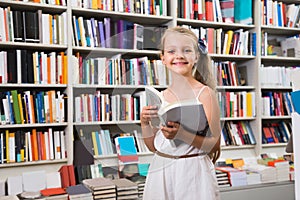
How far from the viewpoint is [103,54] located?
40.1 inches

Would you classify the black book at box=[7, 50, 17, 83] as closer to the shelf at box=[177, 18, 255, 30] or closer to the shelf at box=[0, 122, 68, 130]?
the shelf at box=[0, 122, 68, 130]

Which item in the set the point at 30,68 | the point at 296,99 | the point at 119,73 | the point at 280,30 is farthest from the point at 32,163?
the point at 280,30

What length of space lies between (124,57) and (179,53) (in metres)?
0.29

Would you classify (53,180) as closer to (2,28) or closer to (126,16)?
(2,28)

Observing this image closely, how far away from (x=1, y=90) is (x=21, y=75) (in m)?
0.18

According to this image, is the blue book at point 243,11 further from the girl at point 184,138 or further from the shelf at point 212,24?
the girl at point 184,138

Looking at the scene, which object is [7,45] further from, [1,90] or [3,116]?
[3,116]

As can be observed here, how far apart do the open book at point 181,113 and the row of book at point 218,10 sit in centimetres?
190

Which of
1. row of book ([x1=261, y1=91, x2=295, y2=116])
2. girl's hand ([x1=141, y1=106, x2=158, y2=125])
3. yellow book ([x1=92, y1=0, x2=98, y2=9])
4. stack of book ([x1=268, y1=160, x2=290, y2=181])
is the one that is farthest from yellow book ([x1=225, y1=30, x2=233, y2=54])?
girl's hand ([x1=141, y1=106, x2=158, y2=125])

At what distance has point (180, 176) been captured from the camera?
44.4 inches

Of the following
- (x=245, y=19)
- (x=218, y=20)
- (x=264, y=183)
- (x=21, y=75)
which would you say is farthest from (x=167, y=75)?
(x=245, y=19)

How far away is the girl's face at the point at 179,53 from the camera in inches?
36.8

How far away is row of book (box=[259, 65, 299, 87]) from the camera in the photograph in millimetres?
3145

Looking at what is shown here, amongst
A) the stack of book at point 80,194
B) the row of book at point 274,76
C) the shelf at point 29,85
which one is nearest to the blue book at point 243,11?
the row of book at point 274,76
